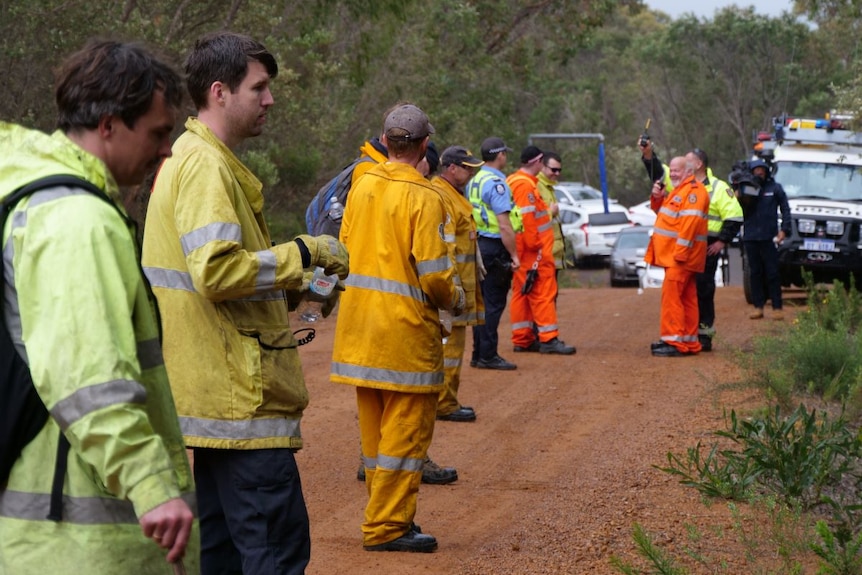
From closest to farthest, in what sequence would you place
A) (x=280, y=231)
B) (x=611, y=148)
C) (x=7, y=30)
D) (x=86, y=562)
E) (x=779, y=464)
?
(x=86, y=562) < (x=779, y=464) < (x=7, y=30) < (x=280, y=231) < (x=611, y=148)

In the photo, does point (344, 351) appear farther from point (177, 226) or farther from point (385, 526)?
point (177, 226)

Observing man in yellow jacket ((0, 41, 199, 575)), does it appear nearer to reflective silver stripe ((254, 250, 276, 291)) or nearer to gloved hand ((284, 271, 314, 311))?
reflective silver stripe ((254, 250, 276, 291))

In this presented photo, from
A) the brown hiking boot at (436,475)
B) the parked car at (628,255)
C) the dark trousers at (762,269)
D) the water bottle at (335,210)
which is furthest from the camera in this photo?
the parked car at (628,255)

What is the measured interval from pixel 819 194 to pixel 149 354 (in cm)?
1724

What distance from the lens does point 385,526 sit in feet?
20.4

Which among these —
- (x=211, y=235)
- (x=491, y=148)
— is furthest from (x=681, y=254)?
(x=211, y=235)

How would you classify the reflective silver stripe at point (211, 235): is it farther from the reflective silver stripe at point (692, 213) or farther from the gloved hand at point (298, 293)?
the reflective silver stripe at point (692, 213)

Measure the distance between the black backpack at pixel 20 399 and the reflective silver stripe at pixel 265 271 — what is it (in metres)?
1.23

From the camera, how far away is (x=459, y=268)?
29.2 ft

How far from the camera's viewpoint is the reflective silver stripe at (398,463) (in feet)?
19.9

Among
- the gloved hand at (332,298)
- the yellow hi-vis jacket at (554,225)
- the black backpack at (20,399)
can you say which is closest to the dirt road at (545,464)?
the yellow hi-vis jacket at (554,225)

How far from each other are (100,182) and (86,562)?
2.76 feet

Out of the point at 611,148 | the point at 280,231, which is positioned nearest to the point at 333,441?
the point at 280,231

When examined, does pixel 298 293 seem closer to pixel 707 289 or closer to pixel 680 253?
pixel 680 253
